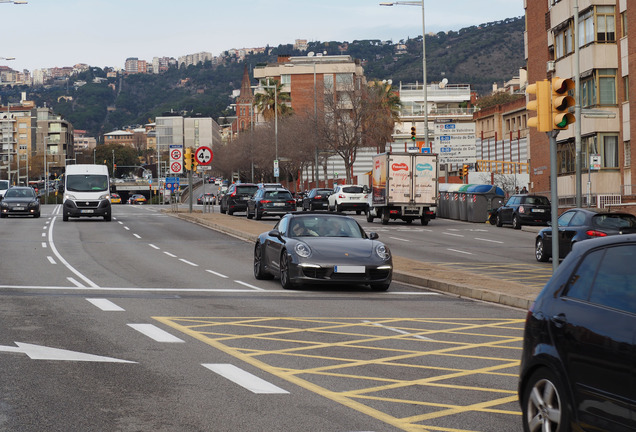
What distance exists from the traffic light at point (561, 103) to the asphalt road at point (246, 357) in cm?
279

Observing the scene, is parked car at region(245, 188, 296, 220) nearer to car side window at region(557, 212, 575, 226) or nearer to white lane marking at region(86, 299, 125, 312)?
car side window at region(557, 212, 575, 226)

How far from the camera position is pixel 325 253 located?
57.9 ft

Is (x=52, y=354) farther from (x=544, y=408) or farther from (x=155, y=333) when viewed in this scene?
(x=544, y=408)

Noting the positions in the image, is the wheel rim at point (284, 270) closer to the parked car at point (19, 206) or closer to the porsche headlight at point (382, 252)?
the porsche headlight at point (382, 252)

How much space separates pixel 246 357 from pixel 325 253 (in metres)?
7.63

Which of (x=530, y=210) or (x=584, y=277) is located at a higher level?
(x=584, y=277)

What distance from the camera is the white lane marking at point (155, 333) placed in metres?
11.3

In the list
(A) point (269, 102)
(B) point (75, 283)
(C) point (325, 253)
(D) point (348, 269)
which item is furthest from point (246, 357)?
(A) point (269, 102)

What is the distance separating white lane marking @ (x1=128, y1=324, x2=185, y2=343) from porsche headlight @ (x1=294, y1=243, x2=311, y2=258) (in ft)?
17.6

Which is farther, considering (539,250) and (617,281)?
(539,250)

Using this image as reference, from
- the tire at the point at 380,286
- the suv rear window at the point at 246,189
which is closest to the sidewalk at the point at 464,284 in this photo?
the tire at the point at 380,286

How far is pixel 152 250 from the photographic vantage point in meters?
28.7

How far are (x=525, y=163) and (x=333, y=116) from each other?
16007 mm

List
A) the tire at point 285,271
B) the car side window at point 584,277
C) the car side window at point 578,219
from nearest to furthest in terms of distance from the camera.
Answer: the car side window at point 584,277
the tire at point 285,271
the car side window at point 578,219
